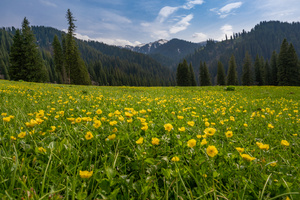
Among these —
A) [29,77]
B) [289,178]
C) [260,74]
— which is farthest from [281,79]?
[29,77]

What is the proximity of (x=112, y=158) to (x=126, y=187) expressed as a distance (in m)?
0.32

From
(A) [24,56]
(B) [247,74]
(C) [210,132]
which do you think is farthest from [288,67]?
(A) [24,56]

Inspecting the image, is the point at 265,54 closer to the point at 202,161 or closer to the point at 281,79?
the point at 281,79

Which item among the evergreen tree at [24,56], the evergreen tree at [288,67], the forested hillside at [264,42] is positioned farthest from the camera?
the forested hillside at [264,42]

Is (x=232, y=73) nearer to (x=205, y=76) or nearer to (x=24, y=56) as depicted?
(x=205, y=76)

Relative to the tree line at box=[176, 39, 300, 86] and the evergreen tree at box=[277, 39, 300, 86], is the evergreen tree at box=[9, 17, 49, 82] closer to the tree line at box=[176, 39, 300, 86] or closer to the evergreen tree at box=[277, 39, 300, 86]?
the tree line at box=[176, 39, 300, 86]

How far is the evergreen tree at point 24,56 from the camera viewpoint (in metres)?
29.4

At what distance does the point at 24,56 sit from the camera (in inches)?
1180

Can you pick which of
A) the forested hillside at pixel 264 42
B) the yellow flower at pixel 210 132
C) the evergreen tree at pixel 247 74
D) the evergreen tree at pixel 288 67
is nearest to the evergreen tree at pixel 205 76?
the evergreen tree at pixel 247 74

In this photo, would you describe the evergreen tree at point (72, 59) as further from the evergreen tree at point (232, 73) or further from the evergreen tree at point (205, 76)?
the evergreen tree at point (232, 73)

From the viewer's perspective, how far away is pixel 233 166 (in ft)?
4.72

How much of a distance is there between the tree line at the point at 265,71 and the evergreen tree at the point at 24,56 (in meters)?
42.1

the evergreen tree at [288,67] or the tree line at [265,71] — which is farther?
the tree line at [265,71]

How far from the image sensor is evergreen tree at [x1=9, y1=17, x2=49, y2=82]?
1158 inches
